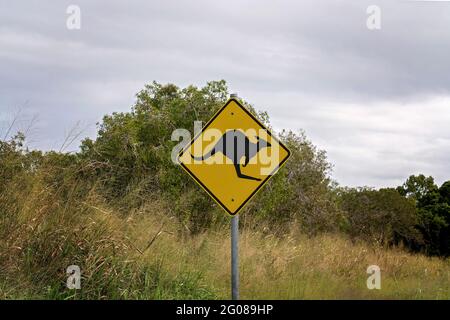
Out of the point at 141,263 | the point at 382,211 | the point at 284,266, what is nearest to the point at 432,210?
the point at 382,211

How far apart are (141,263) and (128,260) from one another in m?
0.26

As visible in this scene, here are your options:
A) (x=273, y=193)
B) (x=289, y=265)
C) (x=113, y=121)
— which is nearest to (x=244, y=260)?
(x=289, y=265)

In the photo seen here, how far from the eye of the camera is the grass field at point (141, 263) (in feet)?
28.2

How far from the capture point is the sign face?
861cm

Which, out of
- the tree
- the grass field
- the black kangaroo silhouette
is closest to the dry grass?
the grass field

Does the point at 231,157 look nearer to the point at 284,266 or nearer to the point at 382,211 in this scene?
the point at 284,266

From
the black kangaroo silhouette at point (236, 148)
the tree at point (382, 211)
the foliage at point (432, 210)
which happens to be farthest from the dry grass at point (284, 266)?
the foliage at point (432, 210)

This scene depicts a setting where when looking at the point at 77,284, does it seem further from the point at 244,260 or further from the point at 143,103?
the point at 143,103

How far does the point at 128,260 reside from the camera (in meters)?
9.01

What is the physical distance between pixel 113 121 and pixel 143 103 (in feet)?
9.74

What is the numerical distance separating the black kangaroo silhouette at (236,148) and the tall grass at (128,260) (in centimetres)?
186

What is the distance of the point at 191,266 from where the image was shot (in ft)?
33.1

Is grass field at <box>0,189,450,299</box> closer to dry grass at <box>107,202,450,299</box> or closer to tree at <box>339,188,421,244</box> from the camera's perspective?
dry grass at <box>107,202,450,299</box>
